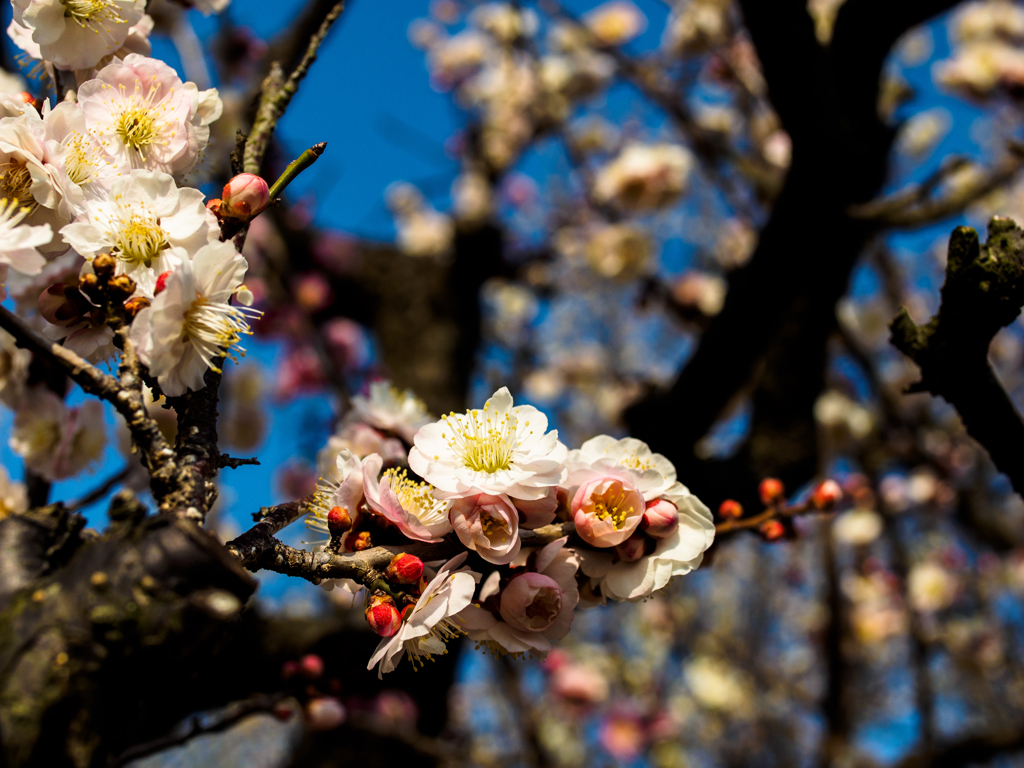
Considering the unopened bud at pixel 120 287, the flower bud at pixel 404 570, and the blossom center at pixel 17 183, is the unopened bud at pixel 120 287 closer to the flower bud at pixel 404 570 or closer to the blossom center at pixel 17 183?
the blossom center at pixel 17 183

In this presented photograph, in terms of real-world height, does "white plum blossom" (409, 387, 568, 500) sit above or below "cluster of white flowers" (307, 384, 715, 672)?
above

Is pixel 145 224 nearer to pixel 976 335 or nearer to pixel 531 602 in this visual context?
pixel 531 602

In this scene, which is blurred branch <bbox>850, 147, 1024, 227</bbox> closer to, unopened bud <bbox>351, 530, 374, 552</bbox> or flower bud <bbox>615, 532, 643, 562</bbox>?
flower bud <bbox>615, 532, 643, 562</bbox>

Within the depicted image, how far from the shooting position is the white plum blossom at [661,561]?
30.4 inches

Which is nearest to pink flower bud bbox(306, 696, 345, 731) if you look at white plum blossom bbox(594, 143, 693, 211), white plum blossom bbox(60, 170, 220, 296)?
white plum blossom bbox(60, 170, 220, 296)

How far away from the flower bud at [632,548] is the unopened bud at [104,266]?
0.60 m

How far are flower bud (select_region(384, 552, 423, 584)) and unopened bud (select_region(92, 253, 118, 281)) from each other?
1.31 feet

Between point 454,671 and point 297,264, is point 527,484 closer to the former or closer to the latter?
point 454,671

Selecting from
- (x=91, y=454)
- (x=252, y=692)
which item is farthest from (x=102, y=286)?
(x=252, y=692)

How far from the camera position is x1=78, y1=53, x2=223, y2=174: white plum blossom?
2.74 ft

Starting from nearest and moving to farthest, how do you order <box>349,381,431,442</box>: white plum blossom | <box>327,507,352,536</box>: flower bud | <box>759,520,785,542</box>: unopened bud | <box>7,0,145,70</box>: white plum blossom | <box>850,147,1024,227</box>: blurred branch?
<box>327,507,352,536</box>: flower bud
<box>7,0,145,70</box>: white plum blossom
<box>759,520,785,542</box>: unopened bud
<box>349,381,431,442</box>: white plum blossom
<box>850,147,1024,227</box>: blurred branch

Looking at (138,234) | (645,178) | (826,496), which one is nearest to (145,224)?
(138,234)

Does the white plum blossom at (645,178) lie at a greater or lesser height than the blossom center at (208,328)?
lesser

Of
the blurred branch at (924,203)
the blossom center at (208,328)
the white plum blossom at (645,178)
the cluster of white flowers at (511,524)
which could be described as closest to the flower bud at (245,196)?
the blossom center at (208,328)
